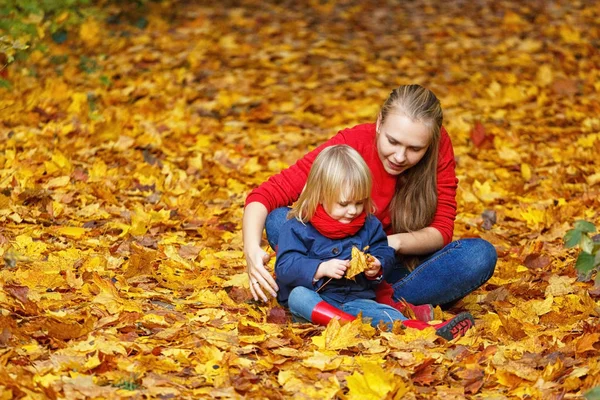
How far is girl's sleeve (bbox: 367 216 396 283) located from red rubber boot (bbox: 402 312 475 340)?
26 centimetres

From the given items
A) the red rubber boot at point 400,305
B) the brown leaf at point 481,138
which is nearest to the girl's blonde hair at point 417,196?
the red rubber boot at point 400,305

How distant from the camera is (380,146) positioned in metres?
3.64

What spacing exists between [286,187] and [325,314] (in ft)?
2.20

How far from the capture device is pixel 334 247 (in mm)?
3430

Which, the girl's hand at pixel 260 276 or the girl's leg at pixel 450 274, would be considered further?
the girl's leg at pixel 450 274

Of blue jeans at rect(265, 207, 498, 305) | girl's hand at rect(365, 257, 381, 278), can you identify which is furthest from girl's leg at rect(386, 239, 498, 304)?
girl's hand at rect(365, 257, 381, 278)

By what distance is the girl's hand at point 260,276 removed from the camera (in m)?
3.47

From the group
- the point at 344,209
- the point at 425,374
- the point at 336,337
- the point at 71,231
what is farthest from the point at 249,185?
the point at 425,374

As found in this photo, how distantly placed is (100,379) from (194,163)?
305 cm

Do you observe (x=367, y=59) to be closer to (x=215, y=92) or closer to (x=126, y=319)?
(x=215, y=92)

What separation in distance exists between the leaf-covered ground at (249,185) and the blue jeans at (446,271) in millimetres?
169

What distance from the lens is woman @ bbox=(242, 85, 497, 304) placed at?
3.58 meters

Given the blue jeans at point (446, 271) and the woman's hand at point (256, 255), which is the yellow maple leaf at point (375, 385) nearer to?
the woman's hand at point (256, 255)

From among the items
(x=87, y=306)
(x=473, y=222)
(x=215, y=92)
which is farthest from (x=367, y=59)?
(x=87, y=306)
